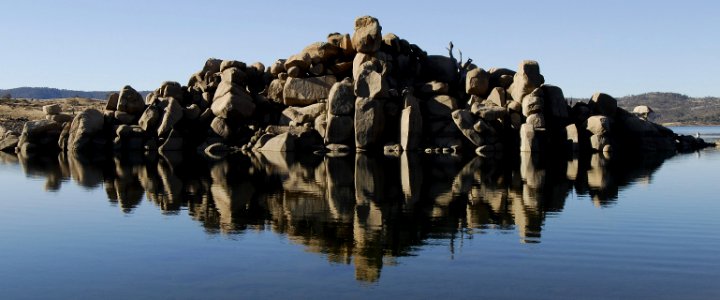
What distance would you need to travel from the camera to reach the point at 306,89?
59500 millimetres

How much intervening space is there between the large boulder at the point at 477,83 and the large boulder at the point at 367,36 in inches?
275

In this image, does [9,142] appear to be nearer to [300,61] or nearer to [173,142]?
[173,142]

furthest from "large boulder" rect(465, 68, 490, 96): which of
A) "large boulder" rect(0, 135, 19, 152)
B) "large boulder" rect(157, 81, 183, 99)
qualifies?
"large boulder" rect(0, 135, 19, 152)

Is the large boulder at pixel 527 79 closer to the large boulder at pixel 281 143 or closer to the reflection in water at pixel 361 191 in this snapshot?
the reflection in water at pixel 361 191

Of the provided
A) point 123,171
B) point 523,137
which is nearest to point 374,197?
point 123,171

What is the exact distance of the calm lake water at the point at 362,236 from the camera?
12.9 m

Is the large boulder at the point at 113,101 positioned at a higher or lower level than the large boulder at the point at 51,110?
higher

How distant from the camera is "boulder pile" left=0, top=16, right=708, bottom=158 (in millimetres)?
54875

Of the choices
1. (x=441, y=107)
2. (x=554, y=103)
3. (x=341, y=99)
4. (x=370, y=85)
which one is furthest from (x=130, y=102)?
(x=554, y=103)

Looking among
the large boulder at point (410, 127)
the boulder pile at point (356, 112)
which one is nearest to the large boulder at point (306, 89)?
the boulder pile at point (356, 112)

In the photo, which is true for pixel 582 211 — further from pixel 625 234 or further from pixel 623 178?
pixel 623 178

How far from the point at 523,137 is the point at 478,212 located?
3332cm

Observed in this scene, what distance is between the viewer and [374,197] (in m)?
25.7

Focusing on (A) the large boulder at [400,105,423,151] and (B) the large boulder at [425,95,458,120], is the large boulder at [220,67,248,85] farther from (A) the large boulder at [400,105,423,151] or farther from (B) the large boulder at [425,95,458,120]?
(B) the large boulder at [425,95,458,120]
